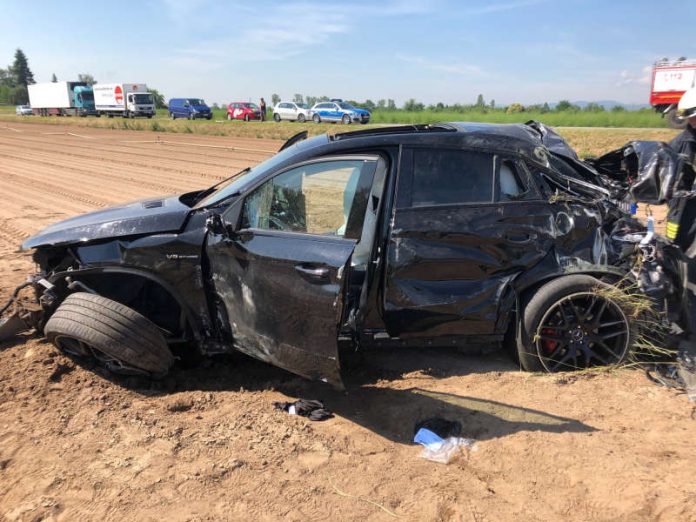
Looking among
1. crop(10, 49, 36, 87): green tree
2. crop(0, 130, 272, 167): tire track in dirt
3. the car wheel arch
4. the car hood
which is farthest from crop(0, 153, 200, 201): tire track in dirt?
crop(10, 49, 36, 87): green tree

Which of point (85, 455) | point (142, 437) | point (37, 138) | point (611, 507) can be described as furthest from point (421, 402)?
point (37, 138)

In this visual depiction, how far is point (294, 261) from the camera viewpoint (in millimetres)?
3424

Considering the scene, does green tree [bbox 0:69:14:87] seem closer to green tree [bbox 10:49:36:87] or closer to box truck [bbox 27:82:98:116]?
green tree [bbox 10:49:36:87]

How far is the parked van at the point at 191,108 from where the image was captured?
156 ft

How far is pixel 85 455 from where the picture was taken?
3170 millimetres

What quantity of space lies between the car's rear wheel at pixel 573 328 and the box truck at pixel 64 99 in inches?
2540

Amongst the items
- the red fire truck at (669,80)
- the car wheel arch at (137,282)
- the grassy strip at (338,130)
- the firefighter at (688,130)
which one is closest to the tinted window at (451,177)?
the car wheel arch at (137,282)

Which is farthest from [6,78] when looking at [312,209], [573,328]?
[573,328]

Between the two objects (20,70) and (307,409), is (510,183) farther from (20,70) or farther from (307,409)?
(20,70)

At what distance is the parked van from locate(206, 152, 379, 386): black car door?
47.0 meters

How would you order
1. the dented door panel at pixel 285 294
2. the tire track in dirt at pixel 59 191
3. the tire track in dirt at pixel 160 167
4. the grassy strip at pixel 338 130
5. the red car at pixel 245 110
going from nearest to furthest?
the dented door panel at pixel 285 294 < the tire track in dirt at pixel 59 191 < the tire track in dirt at pixel 160 167 < the grassy strip at pixel 338 130 < the red car at pixel 245 110

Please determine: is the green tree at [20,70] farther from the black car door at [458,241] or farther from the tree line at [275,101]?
the black car door at [458,241]

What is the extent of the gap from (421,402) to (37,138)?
102 ft

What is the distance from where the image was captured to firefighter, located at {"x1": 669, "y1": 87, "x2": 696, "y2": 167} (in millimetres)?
4660
